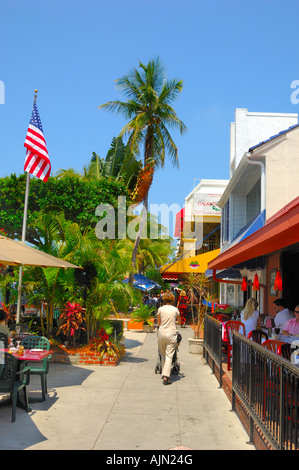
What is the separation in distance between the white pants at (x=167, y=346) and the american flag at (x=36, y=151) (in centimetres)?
626

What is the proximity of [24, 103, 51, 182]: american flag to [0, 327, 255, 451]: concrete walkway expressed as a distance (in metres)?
5.60

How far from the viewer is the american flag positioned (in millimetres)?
13227

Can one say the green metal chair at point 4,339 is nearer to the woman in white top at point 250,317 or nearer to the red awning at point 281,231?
the red awning at point 281,231

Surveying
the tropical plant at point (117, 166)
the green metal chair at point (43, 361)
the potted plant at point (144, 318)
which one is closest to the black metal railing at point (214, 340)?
the green metal chair at point (43, 361)

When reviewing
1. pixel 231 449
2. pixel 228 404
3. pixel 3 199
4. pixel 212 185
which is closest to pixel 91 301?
pixel 228 404

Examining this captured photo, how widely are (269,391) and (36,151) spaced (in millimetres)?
10317

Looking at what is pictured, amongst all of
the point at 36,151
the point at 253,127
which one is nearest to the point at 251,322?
the point at 36,151

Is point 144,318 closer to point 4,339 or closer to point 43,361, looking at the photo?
point 43,361

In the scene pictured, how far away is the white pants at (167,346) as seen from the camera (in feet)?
30.5

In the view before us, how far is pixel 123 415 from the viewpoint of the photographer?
6812 mm

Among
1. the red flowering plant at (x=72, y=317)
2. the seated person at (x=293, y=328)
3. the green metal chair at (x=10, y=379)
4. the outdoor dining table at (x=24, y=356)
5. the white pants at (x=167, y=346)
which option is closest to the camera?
the green metal chair at (x=10, y=379)

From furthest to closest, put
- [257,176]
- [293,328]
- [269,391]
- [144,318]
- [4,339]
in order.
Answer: [144,318] < [257,176] < [293,328] < [4,339] < [269,391]

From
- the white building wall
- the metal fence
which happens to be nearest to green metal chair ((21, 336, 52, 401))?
the metal fence

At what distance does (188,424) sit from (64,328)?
17.7 ft
